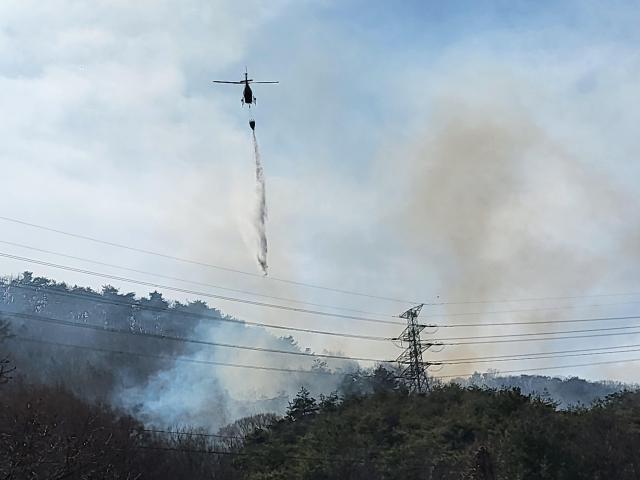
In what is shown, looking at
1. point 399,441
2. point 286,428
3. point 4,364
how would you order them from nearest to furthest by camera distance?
point 4,364, point 399,441, point 286,428

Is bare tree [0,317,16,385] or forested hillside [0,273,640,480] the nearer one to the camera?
bare tree [0,317,16,385]

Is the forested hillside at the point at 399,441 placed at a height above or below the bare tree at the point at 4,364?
below

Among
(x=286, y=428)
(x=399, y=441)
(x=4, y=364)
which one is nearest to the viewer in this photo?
(x=4, y=364)

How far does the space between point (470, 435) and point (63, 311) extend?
228 feet

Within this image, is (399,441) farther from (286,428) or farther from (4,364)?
(4,364)

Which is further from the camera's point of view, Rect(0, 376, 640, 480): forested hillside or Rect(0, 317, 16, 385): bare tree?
Rect(0, 376, 640, 480): forested hillside

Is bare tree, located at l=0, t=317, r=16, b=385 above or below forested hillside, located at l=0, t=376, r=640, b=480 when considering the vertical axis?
above

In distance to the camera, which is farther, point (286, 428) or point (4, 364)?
point (286, 428)

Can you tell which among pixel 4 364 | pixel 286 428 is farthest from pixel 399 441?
pixel 4 364

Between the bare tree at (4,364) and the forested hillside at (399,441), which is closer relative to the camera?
the bare tree at (4,364)

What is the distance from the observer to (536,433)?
136 feet

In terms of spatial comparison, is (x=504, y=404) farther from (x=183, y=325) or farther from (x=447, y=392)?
(x=183, y=325)

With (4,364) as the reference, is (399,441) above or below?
below

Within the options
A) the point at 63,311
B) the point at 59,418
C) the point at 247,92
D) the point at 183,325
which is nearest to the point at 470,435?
the point at 59,418
